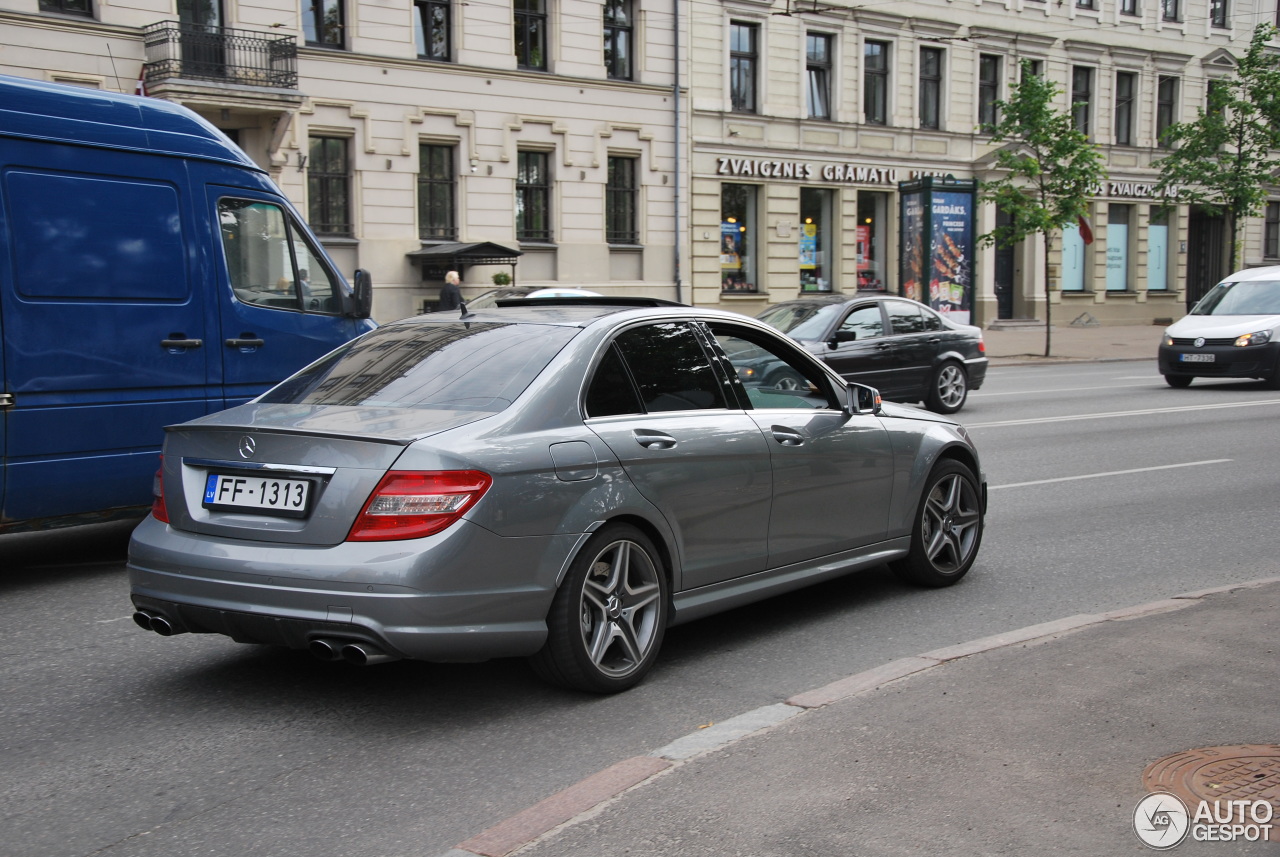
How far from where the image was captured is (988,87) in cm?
3950

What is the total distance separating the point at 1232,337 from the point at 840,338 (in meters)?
8.23

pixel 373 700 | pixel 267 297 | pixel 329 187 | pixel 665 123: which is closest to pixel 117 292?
pixel 267 297

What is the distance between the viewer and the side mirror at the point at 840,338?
51.0 feet

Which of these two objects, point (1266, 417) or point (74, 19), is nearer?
point (1266, 417)

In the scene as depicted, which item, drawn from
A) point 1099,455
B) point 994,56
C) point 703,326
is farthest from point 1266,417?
point 994,56

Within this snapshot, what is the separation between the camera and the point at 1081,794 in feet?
12.7

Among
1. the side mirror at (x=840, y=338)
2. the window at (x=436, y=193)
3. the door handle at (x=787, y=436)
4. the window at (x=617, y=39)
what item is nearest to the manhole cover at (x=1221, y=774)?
the door handle at (x=787, y=436)

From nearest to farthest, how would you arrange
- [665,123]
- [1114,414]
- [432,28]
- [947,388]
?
[1114,414] → [947,388] → [432,28] → [665,123]

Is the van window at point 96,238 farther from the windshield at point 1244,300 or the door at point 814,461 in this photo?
the windshield at point 1244,300

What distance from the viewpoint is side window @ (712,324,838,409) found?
6070 mm

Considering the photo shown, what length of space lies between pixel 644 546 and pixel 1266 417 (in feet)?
44.9

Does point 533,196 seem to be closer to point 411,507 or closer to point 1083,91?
point 1083,91

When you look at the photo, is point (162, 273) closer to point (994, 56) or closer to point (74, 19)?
point (74, 19)

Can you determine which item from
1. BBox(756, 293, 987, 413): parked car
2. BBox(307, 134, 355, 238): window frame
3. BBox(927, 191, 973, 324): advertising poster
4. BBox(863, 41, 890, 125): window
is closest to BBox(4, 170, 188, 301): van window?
BBox(756, 293, 987, 413): parked car
